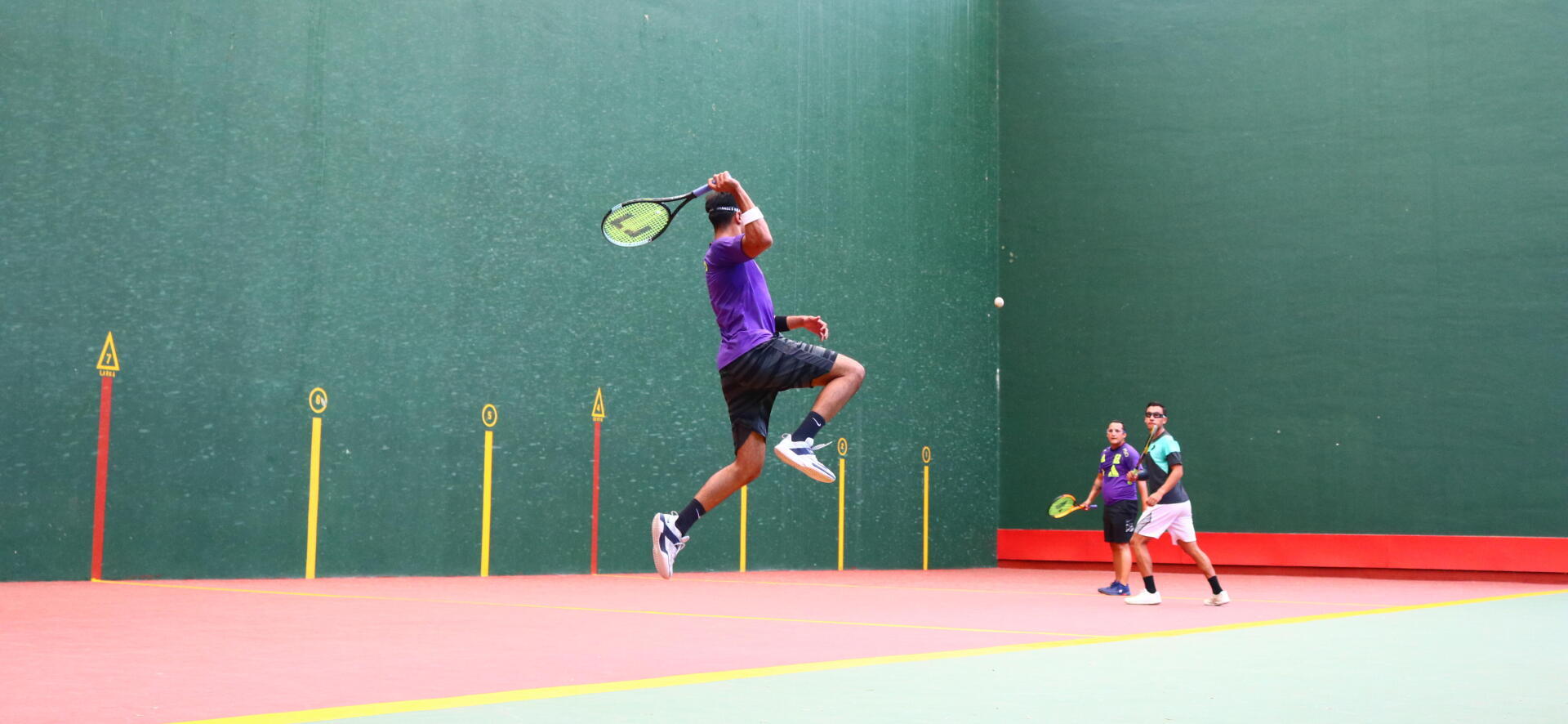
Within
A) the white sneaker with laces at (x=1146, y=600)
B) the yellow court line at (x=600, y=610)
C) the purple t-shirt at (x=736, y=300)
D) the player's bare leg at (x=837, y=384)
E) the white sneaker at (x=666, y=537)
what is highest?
the purple t-shirt at (x=736, y=300)

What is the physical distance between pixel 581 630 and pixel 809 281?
5.93 metres

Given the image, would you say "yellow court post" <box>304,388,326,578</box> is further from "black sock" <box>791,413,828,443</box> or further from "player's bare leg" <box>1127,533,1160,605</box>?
"black sock" <box>791,413,828,443</box>

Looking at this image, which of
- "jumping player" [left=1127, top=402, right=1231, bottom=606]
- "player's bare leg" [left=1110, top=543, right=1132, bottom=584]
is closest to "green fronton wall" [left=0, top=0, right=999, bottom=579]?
"player's bare leg" [left=1110, top=543, right=1132, bottom=584]

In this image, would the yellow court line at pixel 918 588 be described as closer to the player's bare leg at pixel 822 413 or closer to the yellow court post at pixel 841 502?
the yellow court post at pixel 841 502

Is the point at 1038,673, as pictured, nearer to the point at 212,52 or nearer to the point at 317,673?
the point at 317,673

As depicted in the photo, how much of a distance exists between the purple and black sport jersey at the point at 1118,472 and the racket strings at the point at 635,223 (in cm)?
413

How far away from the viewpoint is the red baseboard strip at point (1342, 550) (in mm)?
10430

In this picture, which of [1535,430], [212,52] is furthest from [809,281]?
[1535,430]

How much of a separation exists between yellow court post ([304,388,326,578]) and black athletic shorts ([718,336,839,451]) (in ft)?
13.2

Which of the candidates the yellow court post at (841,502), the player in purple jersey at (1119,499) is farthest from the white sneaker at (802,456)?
the yellow court post at (841,502)

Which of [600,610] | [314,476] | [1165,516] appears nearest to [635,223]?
[600,610]

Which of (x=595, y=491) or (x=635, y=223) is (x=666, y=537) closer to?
(x=635, y=223)

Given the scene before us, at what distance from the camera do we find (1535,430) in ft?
34.4

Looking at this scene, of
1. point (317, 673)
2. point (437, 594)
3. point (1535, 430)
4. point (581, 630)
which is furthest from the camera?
point (1535, 430)
